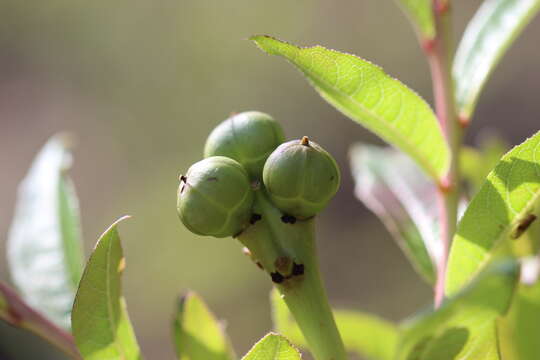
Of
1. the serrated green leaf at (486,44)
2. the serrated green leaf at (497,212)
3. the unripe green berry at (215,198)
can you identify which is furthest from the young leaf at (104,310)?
the serrated green leaf at (486,44)

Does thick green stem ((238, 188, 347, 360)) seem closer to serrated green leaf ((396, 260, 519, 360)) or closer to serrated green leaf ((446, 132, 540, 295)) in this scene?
serrated green leaf ((396, 260, 519, 360))

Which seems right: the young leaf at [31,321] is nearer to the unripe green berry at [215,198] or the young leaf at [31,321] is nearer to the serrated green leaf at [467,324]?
the unripe green berry at [215,198]

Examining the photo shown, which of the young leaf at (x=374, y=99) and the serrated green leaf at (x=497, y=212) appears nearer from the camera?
the serrated green leaf at (x=497, y=212)

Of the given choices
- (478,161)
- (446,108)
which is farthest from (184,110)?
(446,108)

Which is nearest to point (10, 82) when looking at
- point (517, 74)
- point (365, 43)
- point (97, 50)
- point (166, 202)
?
point (97, 50)

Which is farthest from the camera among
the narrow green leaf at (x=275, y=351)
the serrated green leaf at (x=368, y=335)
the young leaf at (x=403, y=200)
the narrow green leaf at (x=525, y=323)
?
the serrated green leaf at (x=368, y=335)

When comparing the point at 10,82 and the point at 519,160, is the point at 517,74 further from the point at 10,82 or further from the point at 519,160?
the point at 519,160

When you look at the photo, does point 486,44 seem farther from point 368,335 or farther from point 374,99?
point 368,335

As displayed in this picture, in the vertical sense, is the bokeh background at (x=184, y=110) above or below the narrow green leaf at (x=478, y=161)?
below
